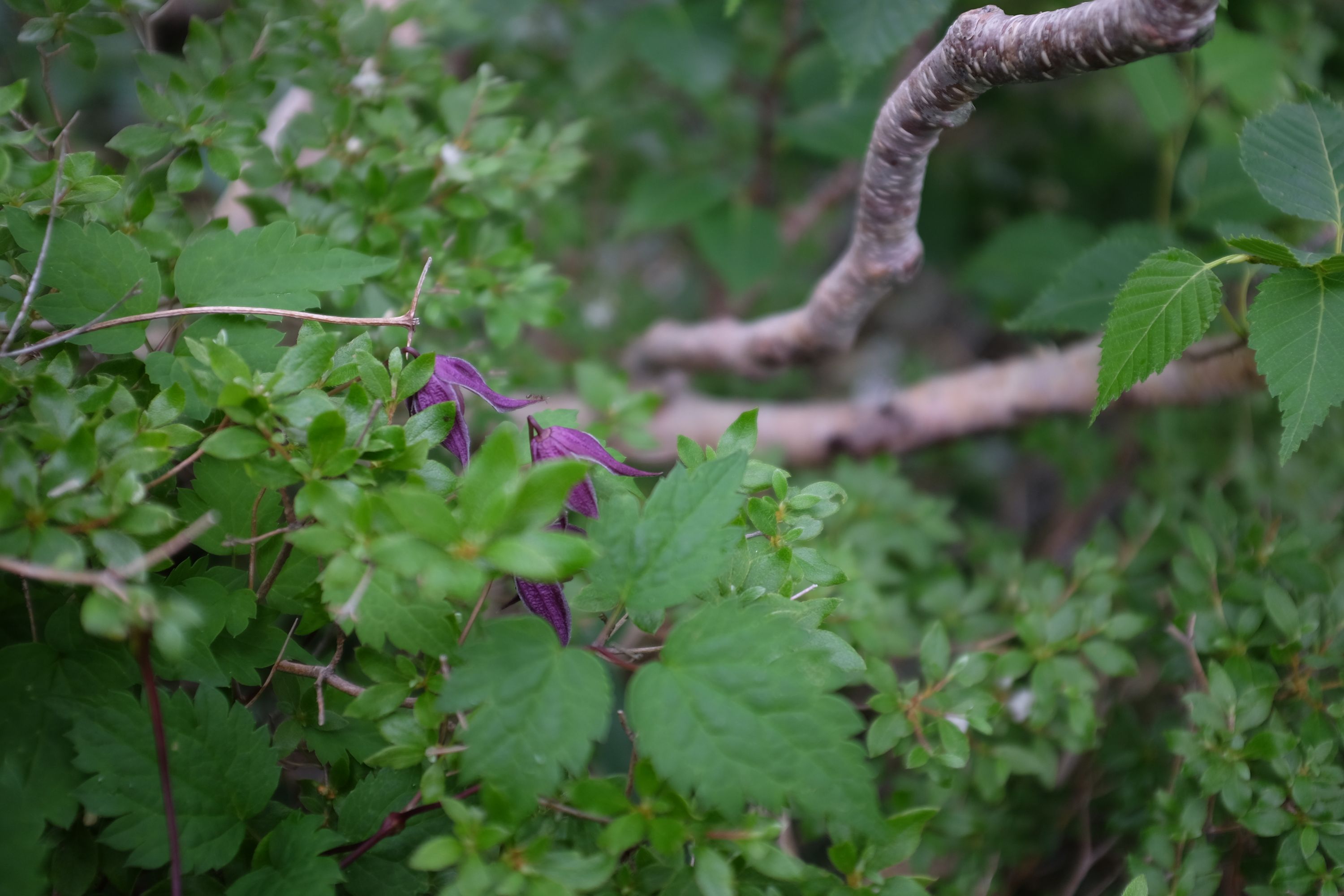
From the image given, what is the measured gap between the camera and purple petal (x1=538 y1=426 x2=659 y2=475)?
62 cm

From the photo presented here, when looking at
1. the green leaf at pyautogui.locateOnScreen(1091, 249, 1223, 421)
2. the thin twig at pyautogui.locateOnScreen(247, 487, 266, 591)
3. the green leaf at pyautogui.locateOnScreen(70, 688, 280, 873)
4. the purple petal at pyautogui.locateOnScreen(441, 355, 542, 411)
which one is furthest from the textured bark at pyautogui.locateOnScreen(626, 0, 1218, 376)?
the green leaf at pyautogui.locateOnScreen(70, 688, 280, 873)

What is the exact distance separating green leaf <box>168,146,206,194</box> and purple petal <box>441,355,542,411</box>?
328mm

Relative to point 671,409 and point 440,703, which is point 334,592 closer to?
point 440,703

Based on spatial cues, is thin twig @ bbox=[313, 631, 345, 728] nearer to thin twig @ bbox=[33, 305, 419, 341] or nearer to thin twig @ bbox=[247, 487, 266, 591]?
thin twig @ bbox=[247, 487, 266, 591]

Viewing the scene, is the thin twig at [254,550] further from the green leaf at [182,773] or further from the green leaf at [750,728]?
the green leaf at [750,728]

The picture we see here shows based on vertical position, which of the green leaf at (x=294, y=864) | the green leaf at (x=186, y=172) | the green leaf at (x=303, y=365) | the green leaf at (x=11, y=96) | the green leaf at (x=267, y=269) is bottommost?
the green leaf at (x=294, y=864)

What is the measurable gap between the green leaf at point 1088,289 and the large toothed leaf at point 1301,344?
289mm

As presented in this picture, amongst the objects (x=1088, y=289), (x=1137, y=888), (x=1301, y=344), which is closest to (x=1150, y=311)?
(x=1301, y=344)

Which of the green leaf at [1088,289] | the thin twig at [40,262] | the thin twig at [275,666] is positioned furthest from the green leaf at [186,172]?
the green leaf at [1088,289]

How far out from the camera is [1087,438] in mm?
1558

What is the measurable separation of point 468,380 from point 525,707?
0.29m

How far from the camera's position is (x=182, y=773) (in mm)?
560

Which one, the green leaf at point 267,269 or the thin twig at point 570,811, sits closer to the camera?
the thin twig at point 570,811

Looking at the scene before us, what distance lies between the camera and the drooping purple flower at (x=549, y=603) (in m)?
0.58
